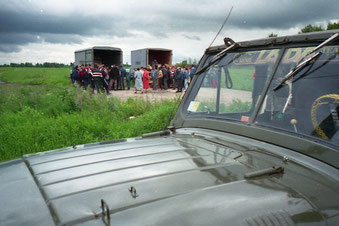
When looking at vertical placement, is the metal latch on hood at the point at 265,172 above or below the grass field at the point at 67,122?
above

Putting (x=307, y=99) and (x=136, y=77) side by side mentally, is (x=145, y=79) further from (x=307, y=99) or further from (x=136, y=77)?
(x=307, y=99)

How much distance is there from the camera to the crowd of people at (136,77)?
18734 millimetres

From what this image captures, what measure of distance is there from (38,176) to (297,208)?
1.32 m

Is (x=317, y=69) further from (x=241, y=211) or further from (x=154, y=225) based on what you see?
(x=154, y=225)

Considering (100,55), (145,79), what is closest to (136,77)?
(145,79)

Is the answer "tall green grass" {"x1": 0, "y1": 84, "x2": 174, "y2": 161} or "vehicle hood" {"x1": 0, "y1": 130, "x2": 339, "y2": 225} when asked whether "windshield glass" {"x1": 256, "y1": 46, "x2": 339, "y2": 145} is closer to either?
"vehicle hood" {"x1": 0, "y1": 130, "x2": 339, "y2": 225}

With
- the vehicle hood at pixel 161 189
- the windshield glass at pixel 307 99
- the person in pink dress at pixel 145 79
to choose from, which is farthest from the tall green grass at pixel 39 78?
the windshield glass at pixel 307 99

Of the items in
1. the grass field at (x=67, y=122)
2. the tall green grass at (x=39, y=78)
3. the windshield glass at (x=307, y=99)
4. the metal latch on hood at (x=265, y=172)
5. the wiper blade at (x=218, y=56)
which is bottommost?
the tall green grass at (x=39, y=78)

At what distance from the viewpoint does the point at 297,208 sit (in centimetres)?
140

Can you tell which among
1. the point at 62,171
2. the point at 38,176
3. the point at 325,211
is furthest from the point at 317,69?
the point at 38,176

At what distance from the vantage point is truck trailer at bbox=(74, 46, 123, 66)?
24.8 meters

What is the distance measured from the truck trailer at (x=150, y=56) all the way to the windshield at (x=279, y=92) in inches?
869

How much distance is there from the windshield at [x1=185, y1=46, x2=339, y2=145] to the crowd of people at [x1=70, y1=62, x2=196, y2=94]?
51.6 ft

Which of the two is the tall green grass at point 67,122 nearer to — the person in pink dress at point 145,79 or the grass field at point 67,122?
the grass field at point 67,122
